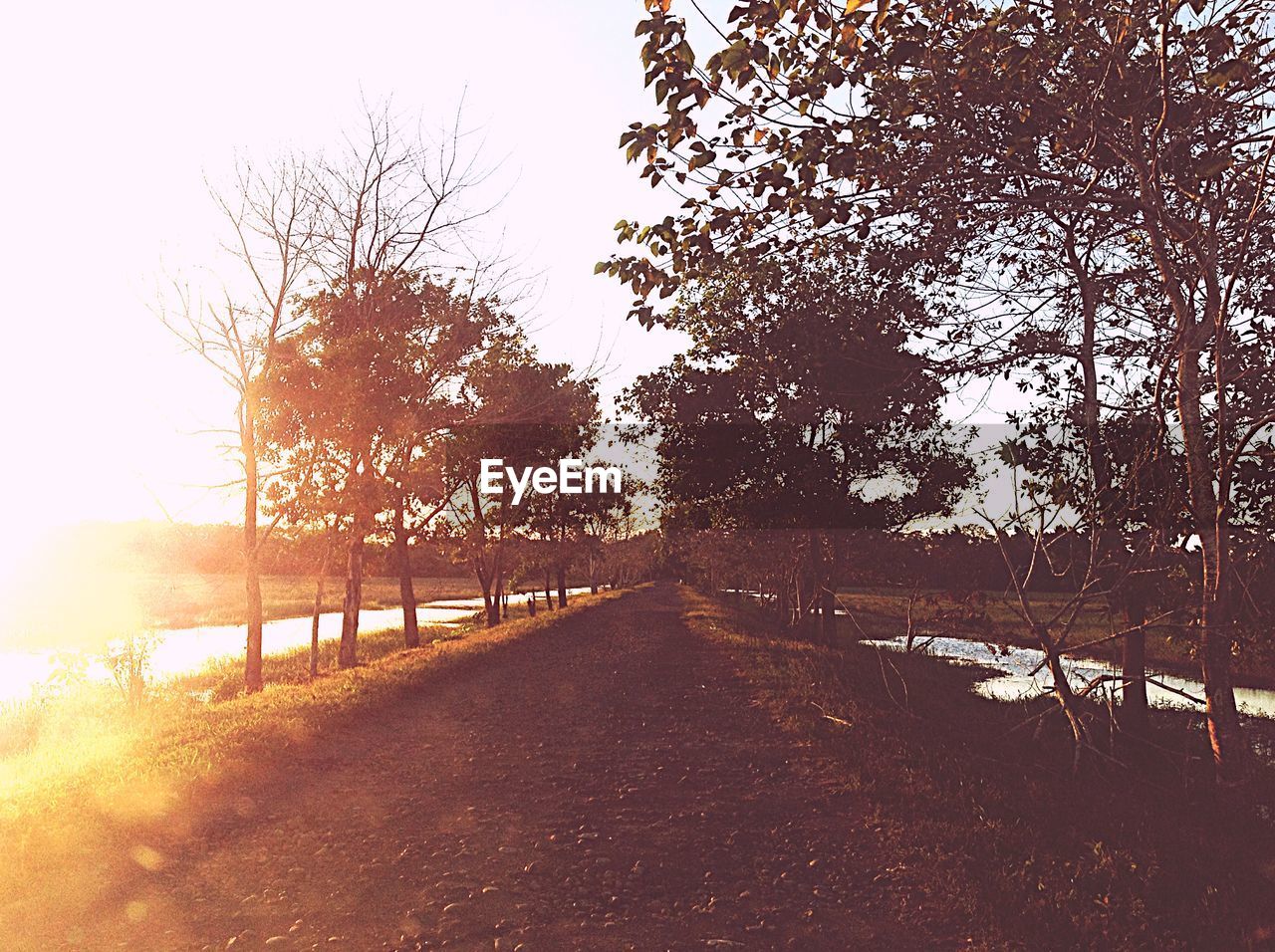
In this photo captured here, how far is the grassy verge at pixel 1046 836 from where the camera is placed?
221 inches

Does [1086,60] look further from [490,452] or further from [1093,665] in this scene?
[490,452]

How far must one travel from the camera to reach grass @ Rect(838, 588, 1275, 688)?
10.3m

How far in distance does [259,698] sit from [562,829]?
10574mm

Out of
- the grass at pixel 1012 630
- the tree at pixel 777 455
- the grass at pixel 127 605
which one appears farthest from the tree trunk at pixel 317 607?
the grass at pixel 1012 630

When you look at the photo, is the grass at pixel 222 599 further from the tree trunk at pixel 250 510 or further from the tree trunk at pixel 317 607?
the tree trunk at pixel 250 510

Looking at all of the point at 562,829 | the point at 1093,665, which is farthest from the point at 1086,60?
the point at 1093,665

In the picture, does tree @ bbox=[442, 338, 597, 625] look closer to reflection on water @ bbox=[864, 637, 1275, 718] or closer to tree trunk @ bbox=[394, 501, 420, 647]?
tree trunk @ bbox=[394, 501, 420, 647]

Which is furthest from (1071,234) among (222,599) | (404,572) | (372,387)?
(222,599)

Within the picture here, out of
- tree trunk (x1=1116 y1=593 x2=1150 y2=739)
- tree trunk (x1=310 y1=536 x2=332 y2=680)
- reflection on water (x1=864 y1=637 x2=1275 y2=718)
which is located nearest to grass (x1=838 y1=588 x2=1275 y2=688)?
tree trunk (x1=1116 y1=593 x2=1150 y2=739)

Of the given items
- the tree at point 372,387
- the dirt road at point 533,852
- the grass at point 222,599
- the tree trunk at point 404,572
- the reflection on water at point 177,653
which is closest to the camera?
the dirt road at point 533,852

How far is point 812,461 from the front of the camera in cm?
2452

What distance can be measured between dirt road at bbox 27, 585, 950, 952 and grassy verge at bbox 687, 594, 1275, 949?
0.44m

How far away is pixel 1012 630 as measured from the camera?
25500mm

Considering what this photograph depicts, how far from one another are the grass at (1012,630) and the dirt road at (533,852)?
2426 millimetres
